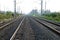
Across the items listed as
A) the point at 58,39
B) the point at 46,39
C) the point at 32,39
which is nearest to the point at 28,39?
the point at 32,39

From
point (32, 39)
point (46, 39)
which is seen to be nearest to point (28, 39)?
point (32, 39)

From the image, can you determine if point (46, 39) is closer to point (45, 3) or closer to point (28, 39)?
point (28, 39)

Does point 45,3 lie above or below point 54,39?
above

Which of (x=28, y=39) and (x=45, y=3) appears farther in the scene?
(x=45, y=3)

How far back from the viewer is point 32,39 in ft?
38.7

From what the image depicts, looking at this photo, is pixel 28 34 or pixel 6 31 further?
pixel 6 31

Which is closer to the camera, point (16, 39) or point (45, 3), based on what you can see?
point (16, 39)

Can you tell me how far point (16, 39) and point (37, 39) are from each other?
1409mm

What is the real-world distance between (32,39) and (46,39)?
930 millimetres

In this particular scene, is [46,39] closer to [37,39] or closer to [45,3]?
[37,39]

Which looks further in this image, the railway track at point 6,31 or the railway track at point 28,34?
the railway track at point 6,31

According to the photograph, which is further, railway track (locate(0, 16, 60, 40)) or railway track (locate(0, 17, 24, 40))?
railway track (locate(0, 17, 24, 40))

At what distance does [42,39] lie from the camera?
11.9 meters

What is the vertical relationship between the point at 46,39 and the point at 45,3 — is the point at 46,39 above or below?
below
